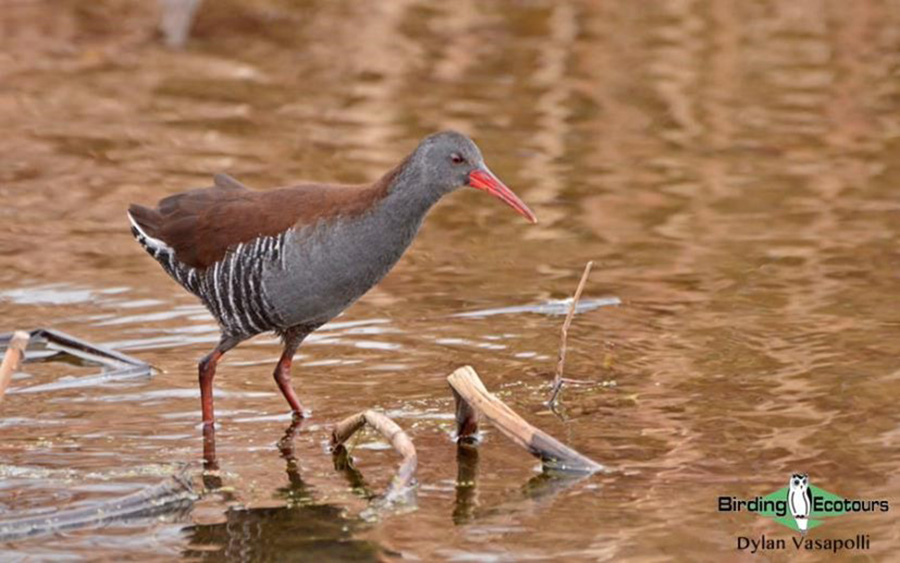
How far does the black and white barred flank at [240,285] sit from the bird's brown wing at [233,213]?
44 mm

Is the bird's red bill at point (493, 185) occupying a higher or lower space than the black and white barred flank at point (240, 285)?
higher

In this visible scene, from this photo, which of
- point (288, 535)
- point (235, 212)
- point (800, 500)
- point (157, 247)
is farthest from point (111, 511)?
point (800, 500)

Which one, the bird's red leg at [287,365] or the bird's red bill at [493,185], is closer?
the bird's red bill at [493,185]

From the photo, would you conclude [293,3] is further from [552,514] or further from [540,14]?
[552,514]

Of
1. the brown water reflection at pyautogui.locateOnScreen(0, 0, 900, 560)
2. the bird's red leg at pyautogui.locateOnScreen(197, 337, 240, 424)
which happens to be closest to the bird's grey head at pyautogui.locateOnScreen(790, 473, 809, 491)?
the brown water reflection at pyautogui.locateOnScreen(0, 0, 900, 560)

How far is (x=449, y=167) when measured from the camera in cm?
726

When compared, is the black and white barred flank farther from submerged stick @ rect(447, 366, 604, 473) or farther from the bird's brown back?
submerged stick @ rect(447, 366, 604, 473)

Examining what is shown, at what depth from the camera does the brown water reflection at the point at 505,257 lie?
21.9 ft

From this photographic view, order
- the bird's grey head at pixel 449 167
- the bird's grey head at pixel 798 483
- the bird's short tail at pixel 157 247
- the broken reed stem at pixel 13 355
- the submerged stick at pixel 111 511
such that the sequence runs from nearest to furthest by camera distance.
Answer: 1. the broken reed stem at pixel 13 355
2. the submerged stick at pixel 111 511
3. the bird's grey head at pixel 798 483
4. the bird's grey head at pixel 449 167
5. the bird's short tail at pixel 157 247

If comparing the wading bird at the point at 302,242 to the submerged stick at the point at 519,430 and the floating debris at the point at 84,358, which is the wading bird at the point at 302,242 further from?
the submerged stick at the point at 519,430

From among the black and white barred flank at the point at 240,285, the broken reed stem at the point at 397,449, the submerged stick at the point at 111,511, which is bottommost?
the submerged stick at the point at 111,511

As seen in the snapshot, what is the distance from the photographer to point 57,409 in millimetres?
7707

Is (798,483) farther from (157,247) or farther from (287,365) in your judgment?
(157,247)

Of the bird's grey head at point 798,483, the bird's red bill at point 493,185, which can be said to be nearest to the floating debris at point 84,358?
the bird's red bill at point 493,185
